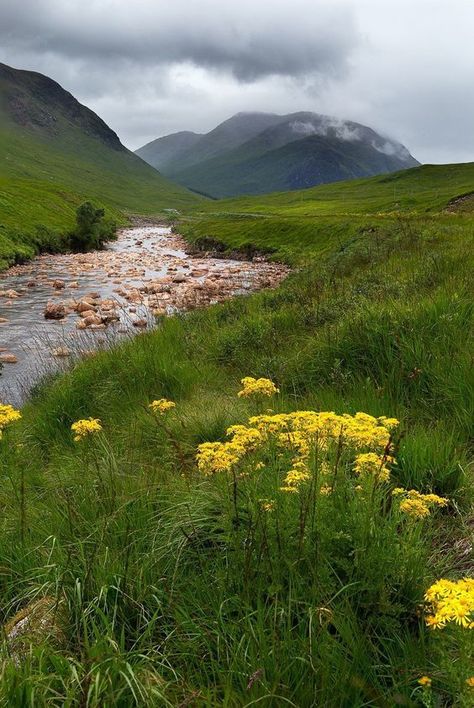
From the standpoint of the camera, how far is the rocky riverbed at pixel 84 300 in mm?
12727

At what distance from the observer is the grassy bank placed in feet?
7.89

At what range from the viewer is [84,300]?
861 inches

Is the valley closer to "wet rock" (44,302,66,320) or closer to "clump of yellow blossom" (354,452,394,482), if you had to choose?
"clump of yellow blossom" (354,452,394,482)

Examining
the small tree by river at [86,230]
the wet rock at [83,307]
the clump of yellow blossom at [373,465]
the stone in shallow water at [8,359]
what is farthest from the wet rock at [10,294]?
the small tree by river at [86,230]

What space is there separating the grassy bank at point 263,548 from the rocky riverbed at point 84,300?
5531mm

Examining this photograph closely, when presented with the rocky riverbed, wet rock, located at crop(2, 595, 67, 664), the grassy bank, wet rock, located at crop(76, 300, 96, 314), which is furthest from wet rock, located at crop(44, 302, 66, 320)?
wet rock, located at crop(2, 595, 67, 664)

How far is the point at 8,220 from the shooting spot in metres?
45.5

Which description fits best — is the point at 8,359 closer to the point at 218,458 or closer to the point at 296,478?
the point at 218,458

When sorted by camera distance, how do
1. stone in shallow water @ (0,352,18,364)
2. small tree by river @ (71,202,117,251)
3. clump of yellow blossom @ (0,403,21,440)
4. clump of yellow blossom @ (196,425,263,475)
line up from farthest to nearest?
small tree by river @ (71,202,117,251) < stone in shallow water @ (0,352,18,364) < clump of yellow blossom @ (0,403,21,440) < clump of yellow blossom @ (196,425,263,475)

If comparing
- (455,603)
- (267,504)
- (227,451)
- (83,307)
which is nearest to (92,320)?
(83,307)

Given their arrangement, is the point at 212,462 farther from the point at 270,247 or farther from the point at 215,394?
the point at 270,247

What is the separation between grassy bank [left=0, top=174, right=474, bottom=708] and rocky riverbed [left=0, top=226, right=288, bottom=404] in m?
5.53

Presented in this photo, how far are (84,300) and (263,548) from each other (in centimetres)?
2041

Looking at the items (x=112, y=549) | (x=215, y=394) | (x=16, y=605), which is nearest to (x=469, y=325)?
(x=215, y=394)
